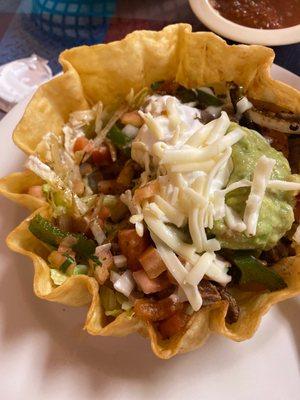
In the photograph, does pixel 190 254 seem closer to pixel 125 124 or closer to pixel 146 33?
pixel 125 124

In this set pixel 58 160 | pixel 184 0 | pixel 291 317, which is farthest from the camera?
pixel 184 0

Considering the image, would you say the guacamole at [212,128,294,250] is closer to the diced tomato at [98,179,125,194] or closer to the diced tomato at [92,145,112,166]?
the diced tomato at [98,179,125,194]

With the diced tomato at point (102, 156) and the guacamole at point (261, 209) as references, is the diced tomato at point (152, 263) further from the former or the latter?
the diced tomato at point (102, 156)

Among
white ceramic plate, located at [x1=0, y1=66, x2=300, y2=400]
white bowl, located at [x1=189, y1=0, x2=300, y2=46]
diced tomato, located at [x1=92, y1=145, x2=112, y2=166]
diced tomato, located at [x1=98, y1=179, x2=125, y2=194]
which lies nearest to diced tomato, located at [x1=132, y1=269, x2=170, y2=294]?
white ceramic plate, located at [x1=0, y1=66, x2=300, y2=400]

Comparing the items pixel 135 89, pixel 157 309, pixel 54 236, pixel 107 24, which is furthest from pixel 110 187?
pixel 107 24

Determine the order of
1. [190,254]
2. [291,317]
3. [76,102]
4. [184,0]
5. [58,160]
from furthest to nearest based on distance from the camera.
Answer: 1. [184,0]
2. [76,102]
3. [58,160]
4. [291,317]
5. [190,254]

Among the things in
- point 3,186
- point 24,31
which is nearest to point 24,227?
point 3,186

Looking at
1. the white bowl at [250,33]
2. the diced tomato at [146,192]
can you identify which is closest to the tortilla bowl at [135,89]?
the diced tomato at [146,192]
